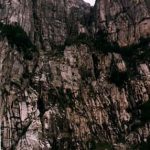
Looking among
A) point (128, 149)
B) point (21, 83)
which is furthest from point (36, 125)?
point (128, 149)

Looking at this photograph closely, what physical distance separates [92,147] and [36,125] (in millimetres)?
22300

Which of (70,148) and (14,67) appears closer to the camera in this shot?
(70,148)

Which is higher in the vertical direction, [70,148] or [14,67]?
[14,67]

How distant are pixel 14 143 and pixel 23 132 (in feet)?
17.4

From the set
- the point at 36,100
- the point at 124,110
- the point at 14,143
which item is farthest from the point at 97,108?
the point at 14,143

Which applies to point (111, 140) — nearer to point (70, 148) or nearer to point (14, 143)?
point (70, 148)

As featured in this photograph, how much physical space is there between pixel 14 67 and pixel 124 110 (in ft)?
157

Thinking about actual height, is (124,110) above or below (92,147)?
above

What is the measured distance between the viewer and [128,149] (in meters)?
177

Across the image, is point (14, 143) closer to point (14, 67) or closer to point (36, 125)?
point (36, 125)

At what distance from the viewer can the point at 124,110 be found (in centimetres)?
19788

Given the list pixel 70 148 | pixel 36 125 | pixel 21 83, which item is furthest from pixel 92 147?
pixel 21 83

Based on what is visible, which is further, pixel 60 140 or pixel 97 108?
pixel 97 108

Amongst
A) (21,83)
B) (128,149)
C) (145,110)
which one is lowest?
(128,149)
